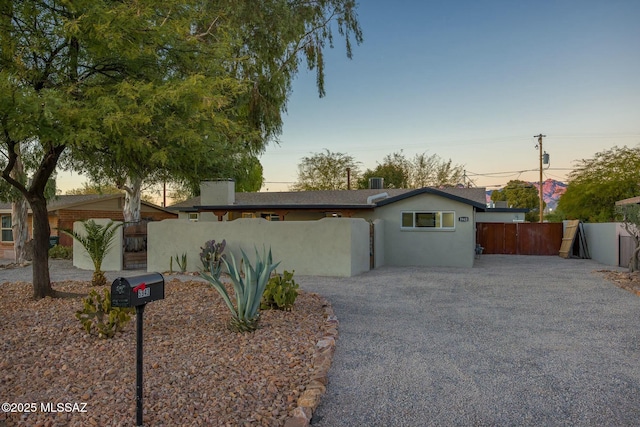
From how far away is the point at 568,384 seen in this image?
4086 millimetres

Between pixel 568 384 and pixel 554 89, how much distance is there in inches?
614

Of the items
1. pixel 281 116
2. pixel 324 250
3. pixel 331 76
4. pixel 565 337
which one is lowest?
pixel 565 337

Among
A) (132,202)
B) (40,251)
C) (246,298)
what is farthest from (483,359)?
(132,202)

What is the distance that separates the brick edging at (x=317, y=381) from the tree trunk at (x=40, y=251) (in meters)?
5.14

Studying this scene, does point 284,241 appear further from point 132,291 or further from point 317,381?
point 132,291

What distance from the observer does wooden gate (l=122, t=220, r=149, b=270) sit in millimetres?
Result: 14266

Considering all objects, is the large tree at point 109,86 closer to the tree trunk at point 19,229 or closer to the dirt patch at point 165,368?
the dirt patch at point 165,368

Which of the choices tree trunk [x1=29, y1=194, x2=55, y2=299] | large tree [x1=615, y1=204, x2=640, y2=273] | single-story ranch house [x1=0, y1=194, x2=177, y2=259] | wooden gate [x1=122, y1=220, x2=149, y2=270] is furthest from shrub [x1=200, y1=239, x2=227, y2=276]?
large tree [x1=615, y1=204, x2=640, y2=273]

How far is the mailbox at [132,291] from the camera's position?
296 centimetres

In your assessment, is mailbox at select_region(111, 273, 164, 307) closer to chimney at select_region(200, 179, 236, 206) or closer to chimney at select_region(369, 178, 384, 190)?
chimney at select_region(200, 179, 236, 206)

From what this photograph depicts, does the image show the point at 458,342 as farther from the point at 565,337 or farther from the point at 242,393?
the point at 242,393

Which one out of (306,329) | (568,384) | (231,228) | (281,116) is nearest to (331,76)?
(281,116)

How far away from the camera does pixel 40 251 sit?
304 inches

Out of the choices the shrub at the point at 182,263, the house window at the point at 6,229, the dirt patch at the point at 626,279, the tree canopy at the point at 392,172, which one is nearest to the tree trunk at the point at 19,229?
the house window at the point at 6,229
